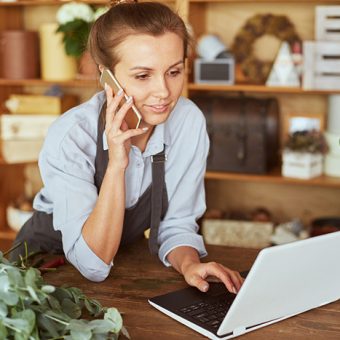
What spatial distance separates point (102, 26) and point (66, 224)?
555 mm

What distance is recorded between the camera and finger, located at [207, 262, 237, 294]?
154 centimetres

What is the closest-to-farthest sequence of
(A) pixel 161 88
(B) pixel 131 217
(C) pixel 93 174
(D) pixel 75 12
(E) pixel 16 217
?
(A) pixel 161 88
(C) pixel 93 174
(B) pixel 131 217
(D) pixel 75 12
(E) pixel 16 217

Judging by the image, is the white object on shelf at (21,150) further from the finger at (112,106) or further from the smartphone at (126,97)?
the finger at (112,106)

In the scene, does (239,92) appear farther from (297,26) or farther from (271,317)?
(271,317)

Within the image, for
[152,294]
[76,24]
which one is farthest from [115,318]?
[76,24]

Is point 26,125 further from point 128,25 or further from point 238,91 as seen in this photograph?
point 128,25

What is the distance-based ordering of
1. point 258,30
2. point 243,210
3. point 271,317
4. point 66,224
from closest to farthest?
point 271,317
point 66,224
point 258,30
point 243,210

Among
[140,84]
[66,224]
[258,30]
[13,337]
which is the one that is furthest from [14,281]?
[258,30]

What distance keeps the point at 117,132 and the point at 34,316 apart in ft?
2.53

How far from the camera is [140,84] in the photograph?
1.76 metres

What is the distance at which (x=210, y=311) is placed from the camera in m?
1.43

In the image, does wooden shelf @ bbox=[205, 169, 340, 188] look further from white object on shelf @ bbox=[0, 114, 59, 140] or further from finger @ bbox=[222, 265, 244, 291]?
finger @ bbox=[222, 265, 244, 291]

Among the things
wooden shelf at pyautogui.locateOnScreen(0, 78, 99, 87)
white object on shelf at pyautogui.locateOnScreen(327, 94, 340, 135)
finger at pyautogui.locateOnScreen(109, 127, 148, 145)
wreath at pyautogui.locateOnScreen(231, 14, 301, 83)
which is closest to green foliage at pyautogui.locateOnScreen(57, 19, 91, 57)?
wooden shelf at pyautogui.locateOnScreen(0, 78, 99, 87)

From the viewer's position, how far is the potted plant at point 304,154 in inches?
139
